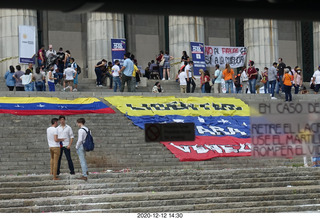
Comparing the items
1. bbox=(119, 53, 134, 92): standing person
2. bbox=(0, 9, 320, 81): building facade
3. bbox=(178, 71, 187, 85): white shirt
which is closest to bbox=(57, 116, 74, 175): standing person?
bbox=(119, 53, 134, 92): standing person

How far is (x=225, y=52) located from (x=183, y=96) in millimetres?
7364

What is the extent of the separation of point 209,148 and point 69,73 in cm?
804

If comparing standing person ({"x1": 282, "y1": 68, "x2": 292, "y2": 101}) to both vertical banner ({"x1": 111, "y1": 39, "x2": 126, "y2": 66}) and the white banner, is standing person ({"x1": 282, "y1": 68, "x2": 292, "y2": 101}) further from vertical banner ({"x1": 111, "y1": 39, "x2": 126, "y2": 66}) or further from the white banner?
vertical banner ({"x1": 111, "y1": 39, "x2": 126, "y2": 66})

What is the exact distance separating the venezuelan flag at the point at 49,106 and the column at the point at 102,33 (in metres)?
9.52

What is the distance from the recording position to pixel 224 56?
127ft

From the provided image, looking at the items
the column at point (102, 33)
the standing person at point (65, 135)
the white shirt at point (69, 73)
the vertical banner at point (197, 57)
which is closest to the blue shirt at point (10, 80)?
the white shirt at point (69, 73)

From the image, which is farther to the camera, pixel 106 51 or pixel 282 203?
pixel 106 51

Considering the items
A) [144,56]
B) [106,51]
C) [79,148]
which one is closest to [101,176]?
[79,148]

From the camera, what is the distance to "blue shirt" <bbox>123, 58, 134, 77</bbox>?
30.7 meters

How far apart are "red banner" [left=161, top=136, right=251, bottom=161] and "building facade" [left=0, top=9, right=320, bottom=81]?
12.2 metres

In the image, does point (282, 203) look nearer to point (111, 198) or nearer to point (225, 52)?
point (111, 198)

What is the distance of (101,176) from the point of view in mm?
21109

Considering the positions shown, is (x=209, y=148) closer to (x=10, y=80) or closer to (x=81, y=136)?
(x=81, y=136)

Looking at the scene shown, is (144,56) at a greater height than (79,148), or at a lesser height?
greater
